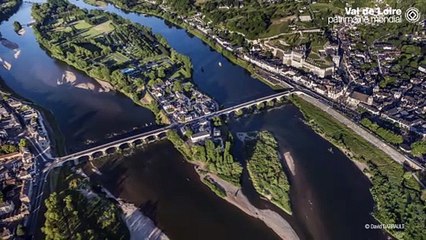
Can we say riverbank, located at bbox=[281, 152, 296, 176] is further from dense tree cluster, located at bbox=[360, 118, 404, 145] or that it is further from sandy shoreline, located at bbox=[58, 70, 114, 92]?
sandy shoreline, located at bbox=[58, 70, 114, 92]

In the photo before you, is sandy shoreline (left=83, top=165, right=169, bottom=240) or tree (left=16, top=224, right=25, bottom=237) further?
sandy shoreline (left=83, top=165, right=169, bottom=240)

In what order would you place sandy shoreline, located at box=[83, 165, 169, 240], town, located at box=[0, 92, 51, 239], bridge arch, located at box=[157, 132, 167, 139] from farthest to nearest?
bridge arch, located at box=[157, 132, 167, 139]
town, located at box=[0, 92, 51, 239]
sandy shoreline, located at box=[83, 165, 169, 240]

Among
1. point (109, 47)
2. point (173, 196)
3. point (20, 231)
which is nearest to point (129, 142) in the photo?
point (173, 196)

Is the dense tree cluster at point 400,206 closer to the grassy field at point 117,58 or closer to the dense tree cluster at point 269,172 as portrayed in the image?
the dense tree cluster at point 269,172

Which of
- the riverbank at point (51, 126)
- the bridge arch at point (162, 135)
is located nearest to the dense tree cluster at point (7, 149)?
the riverbank at point (51, 126)

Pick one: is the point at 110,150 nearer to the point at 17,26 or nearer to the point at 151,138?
the point at 151,138

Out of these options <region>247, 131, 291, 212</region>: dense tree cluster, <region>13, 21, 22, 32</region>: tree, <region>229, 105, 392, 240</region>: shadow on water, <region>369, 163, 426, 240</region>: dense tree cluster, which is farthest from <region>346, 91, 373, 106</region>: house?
<region>13, 21, 22, 32</region>: tree
